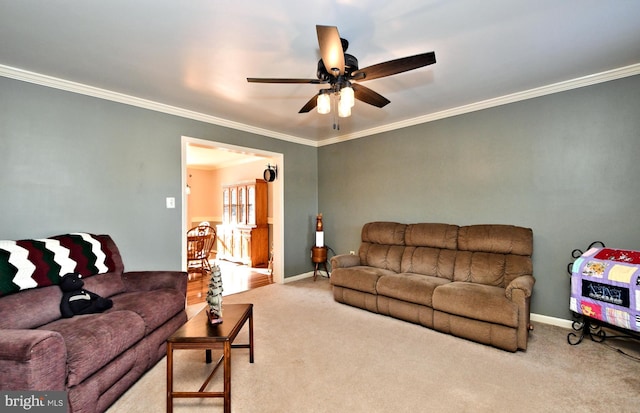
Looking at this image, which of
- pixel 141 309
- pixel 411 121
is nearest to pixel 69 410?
pixel 141 309

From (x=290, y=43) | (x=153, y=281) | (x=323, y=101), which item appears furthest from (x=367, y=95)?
(x=153, y=281)

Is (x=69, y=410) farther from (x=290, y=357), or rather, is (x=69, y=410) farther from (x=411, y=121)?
(x=411, y=121)

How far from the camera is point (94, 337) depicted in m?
1.76

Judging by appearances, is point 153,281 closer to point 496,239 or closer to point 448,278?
point 448,278

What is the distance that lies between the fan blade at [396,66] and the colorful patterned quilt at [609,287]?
7.49 ft

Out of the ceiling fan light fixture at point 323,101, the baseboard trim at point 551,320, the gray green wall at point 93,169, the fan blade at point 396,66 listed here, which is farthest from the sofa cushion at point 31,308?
the baseboard trim at point 551,320

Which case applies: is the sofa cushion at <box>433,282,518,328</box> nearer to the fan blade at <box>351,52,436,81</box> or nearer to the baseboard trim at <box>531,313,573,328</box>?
the baseboard trim at <box>531,313,573,328</box>

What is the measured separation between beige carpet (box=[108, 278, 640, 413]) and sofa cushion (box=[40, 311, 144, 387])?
1.20 feet

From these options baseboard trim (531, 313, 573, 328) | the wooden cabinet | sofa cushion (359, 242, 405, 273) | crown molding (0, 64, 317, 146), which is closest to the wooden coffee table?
sofa cushion (359, 242, 405, 273)

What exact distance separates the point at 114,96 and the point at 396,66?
122 inches

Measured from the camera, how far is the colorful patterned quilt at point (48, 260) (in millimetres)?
2039

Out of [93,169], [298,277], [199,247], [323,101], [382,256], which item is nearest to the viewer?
[323,101]

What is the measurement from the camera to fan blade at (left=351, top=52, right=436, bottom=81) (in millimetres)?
1735

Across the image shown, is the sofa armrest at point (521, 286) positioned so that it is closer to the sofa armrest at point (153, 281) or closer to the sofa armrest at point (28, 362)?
the sofa armrest at point (153, 281)
